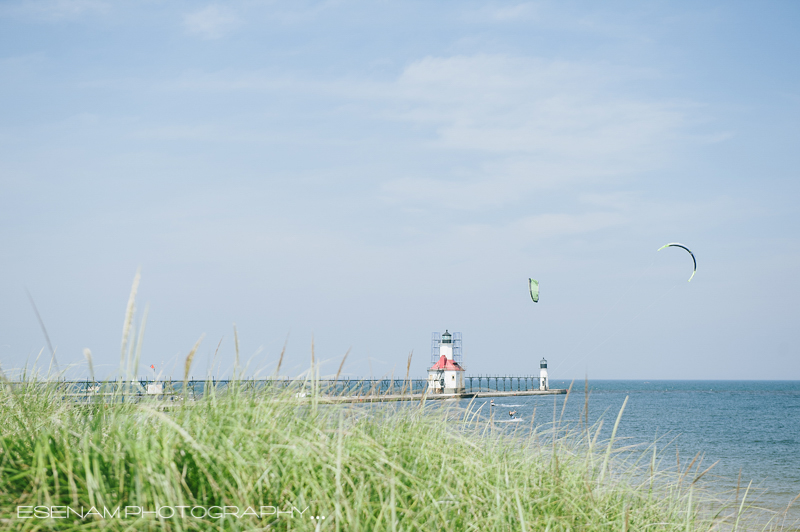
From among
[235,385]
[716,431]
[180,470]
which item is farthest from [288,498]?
[716,431]

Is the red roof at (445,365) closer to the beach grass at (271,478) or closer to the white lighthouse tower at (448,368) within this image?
the white lighthouse tower at (448,368)

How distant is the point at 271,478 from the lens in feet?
9.60

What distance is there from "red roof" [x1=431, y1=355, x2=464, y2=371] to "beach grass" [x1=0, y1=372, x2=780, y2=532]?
5593cm

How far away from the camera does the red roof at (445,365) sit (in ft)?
196

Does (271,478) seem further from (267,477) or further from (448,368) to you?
(448,368)

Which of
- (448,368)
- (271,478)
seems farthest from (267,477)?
(448,368)

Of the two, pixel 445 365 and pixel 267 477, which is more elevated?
pixel 267 477

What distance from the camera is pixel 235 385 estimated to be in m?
3.69

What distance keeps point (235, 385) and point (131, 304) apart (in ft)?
4.11

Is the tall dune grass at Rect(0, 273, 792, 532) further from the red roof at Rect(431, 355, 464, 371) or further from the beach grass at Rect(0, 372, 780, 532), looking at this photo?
the red roof at Rect(431, 355, 464, 371)

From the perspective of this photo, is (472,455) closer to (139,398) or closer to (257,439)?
(257,439)

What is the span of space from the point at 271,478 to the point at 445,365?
192 feet

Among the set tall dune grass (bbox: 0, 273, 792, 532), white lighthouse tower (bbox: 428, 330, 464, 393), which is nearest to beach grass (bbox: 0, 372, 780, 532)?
tall dune grass (bbox: 0, 273, 792, 532)

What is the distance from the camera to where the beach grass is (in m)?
2.50
